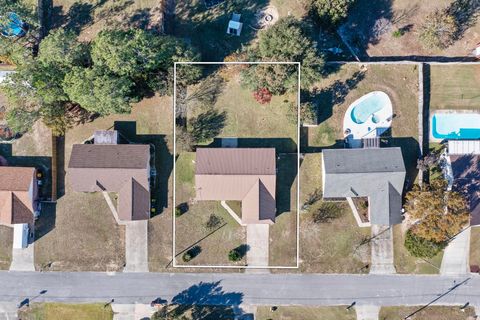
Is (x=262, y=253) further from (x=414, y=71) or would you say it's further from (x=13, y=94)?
(x=13, y=94)

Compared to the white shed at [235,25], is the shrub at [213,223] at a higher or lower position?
lower

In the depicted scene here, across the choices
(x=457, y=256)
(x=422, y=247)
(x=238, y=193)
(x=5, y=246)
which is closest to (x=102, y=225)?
(x=5, y=246)

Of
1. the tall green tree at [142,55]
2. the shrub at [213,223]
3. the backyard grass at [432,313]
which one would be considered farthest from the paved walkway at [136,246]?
the backyard grass at [432,313]

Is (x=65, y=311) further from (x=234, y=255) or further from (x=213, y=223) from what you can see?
(x=234, y=255)

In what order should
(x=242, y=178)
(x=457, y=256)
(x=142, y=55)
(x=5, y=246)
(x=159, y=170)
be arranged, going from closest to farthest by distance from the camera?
(x=142, y=55) → (x=242, y=178) → (x=457, y=256) → (x=159, y=170) → (x=5, y=246)

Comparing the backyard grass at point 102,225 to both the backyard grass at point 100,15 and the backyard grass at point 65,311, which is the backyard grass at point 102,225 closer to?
the backyard grass at point 65,311

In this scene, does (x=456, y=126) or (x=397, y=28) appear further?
(x=397, y=28)

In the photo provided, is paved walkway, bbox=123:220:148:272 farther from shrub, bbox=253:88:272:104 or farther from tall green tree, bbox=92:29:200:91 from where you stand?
shrub, bbox=253:88:272:104
